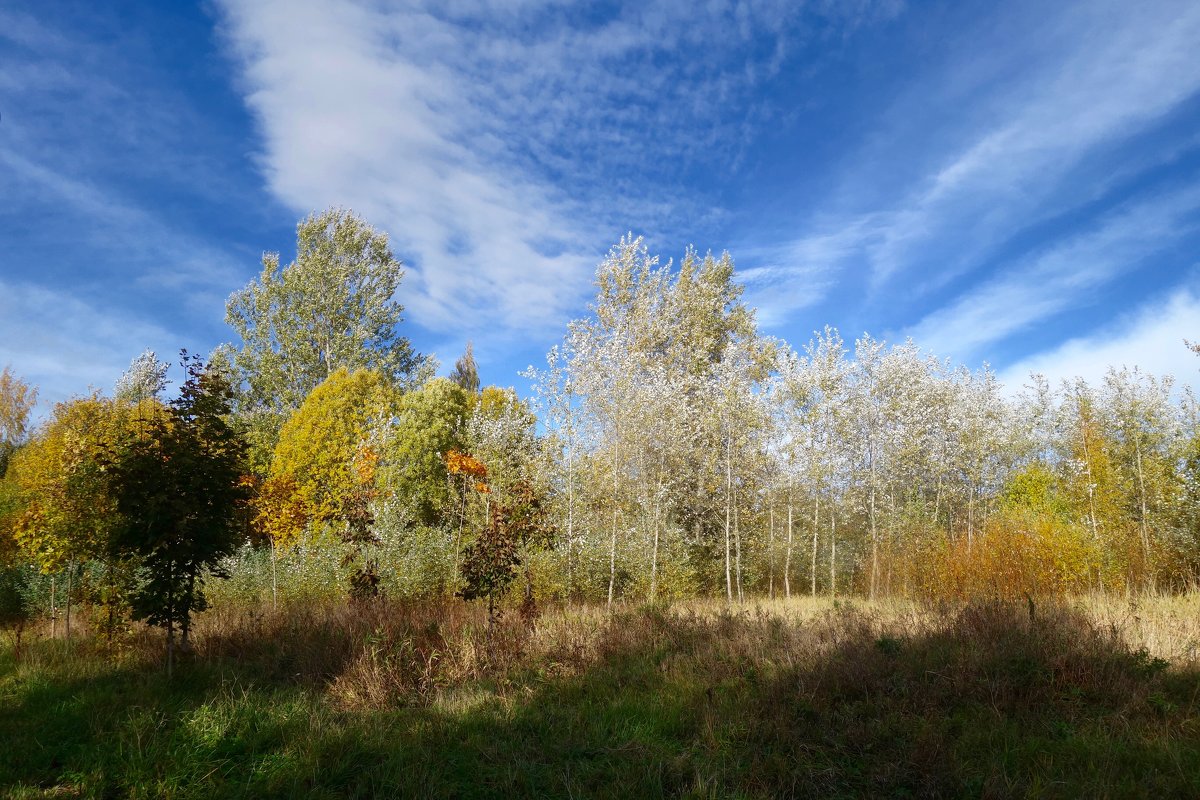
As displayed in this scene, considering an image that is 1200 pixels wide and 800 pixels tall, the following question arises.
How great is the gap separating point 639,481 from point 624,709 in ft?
30.6

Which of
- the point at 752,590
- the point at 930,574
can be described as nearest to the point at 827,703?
the point at 930,574

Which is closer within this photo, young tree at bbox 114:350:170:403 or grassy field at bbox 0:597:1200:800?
grassy field at bbox 0:597:1200:800

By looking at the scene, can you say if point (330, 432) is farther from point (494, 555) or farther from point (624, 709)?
point (624, 709)

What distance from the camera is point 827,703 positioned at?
5719 mm

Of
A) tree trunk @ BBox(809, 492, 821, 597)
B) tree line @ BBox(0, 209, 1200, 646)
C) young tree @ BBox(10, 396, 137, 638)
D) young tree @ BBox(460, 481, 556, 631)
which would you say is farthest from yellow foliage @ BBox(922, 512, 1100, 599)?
young tree @ BBox(10, 396, 137, 638)

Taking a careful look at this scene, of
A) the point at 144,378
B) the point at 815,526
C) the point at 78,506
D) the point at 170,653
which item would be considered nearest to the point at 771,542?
the point at 815,526

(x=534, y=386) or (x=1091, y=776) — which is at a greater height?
(x=534, y=386)

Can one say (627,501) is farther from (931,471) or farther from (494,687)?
(931,471)

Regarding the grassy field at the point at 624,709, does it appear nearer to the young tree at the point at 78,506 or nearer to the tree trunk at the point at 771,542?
the young tree at the point at 78,506

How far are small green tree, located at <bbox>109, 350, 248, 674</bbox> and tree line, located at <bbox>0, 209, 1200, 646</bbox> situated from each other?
0.09 feet

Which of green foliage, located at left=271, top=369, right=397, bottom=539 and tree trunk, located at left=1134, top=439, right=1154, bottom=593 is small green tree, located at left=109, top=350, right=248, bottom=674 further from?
tree trunk, located at left=1134, top=439, right=1154, bottom=593

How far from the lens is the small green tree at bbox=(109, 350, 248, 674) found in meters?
6.91

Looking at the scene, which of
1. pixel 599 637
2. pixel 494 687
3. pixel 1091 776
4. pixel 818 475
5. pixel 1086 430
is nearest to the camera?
pixel 1091 776

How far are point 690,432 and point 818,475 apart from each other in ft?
11.1
